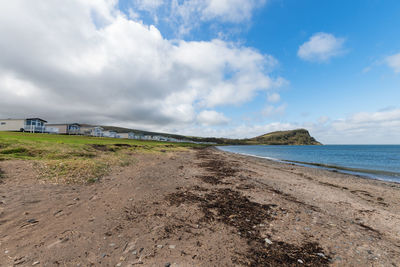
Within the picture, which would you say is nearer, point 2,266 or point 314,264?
point 2,266

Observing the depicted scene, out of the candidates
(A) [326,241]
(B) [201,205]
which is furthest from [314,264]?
(B) [201,205]

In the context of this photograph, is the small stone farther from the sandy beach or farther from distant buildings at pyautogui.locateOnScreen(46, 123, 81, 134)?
distant buildings at pyautogui.locateOnScreen(46, 123, 81, 134)

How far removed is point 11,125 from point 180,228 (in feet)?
330

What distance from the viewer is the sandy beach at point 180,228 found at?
466cm

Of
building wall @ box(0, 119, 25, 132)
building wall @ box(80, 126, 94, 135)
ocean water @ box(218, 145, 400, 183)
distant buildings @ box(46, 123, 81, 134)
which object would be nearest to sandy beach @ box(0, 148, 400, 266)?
A: ocean water @ box(218, 145, 400, 183)

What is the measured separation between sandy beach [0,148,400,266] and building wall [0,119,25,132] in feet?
279

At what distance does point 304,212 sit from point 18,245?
463 inches

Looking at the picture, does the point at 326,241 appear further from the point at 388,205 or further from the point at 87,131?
the point at 87,131

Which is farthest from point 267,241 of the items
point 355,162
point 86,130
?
point 86,130

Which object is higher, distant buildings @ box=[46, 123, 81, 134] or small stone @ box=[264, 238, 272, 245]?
distant buildings @ box=[46, 123, 81, 134]

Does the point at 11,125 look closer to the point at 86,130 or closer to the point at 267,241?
the point at 86,130

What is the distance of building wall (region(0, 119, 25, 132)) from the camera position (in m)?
67.3

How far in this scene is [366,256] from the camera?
17.4 feet

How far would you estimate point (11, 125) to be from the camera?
6756 centimetres
